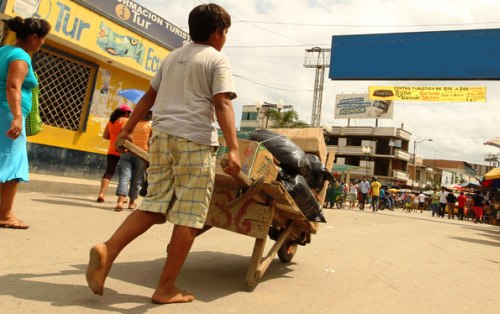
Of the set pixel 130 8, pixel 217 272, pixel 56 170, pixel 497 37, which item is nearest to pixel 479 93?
pixel 497 37

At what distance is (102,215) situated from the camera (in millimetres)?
5711

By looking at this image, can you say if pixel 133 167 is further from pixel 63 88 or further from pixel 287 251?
pixel 63 88

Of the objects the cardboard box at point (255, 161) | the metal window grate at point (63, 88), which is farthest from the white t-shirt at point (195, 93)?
the metal window grate at point (63, 88)

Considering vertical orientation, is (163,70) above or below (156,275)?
above

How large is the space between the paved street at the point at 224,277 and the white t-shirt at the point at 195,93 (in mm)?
1013

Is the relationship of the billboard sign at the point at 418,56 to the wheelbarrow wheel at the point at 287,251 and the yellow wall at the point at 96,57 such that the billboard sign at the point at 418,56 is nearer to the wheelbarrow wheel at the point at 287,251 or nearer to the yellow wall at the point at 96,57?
the yellow wall at the point at 96,57

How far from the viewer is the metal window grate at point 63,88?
9250mm

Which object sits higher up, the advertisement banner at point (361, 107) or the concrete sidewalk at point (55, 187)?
the advertisement banner at point (361, 107)

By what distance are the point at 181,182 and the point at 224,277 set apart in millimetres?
1216

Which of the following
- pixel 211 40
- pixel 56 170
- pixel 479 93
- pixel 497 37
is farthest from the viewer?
pixel 479 93

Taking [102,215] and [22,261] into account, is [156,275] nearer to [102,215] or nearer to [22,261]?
[22,261]

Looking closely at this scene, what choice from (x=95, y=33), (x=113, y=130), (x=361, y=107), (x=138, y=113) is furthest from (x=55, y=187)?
(x=361, y=107)

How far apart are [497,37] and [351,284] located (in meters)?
13.9

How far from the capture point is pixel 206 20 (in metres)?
2.45
